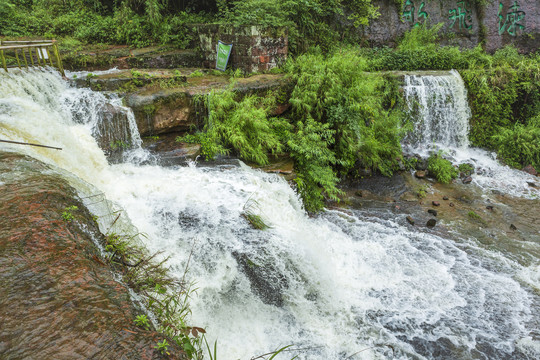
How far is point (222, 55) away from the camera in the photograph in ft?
30.5

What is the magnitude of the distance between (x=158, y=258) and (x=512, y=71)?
12.1 meters

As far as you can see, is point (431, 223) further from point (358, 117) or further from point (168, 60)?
point (168, 60)

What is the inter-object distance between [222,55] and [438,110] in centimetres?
689

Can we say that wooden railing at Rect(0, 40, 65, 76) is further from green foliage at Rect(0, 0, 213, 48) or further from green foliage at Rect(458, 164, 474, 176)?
green foliage at Rect(458, 164, 474, 176)

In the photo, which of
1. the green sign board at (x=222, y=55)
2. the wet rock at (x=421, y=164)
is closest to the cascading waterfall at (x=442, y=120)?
the wet rock at (x=421, y=164)

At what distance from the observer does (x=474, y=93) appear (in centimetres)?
1026

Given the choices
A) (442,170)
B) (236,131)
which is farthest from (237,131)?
(442,170)

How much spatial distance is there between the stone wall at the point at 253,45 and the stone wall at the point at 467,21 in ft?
18.7

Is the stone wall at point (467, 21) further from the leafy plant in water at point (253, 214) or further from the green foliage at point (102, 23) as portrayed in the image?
the leafy plant in water at point (253, 214)

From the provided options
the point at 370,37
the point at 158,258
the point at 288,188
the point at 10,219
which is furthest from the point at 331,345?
the point at 370,37

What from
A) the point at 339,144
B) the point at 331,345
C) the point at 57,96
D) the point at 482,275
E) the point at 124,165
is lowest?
the point at 482,275

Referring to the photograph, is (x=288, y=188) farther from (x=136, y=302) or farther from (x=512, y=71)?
(x=512, y=71)

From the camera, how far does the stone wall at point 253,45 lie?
8969mm

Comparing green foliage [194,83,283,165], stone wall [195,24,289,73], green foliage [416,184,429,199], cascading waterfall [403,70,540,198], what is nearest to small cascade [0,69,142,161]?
green foliage [194,83,283,165]
